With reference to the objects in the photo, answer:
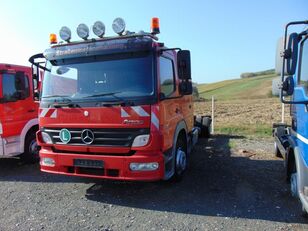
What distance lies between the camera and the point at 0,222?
457cm

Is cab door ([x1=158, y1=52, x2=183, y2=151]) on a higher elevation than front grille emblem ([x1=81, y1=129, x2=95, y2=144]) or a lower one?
higher

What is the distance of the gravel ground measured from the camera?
14.5 ft

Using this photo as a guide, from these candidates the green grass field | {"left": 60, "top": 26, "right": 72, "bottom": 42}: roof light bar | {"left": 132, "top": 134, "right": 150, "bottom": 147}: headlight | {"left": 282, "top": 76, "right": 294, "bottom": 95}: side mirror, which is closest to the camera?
{"left": 282, "top": 76, "right": 294, "bottom": 95}: side mirror

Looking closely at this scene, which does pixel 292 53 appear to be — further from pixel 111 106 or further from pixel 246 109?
pixel 246 109

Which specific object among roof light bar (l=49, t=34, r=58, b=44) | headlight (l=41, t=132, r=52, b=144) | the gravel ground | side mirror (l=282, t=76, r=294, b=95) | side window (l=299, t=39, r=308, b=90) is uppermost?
roof light bar (l=49, t=34, r=58, b=44)

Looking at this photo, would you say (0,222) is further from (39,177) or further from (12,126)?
(12,126)

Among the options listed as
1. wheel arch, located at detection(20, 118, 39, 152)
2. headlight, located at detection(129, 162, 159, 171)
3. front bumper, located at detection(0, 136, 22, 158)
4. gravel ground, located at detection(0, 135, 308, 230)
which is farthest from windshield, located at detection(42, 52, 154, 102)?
wheel arch, located at detection(20, 118, 39, 152)

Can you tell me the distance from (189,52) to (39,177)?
4029 millimetres

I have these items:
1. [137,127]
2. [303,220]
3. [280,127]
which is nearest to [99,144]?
[137,127]

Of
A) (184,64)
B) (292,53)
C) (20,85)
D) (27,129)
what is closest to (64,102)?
(184,64)

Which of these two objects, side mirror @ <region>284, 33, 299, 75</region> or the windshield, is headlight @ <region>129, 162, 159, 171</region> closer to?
the windshield

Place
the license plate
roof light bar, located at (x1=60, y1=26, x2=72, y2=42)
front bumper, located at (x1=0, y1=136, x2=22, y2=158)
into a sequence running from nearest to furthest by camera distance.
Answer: the license plate < roof light bar, located at (x1=60, y1=26, x2=72, y2=42) < front bumper, located at (x1=0, y1=136, x2=22, y2=158)

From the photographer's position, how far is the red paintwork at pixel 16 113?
281 inches

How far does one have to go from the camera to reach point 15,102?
7.41 meters
